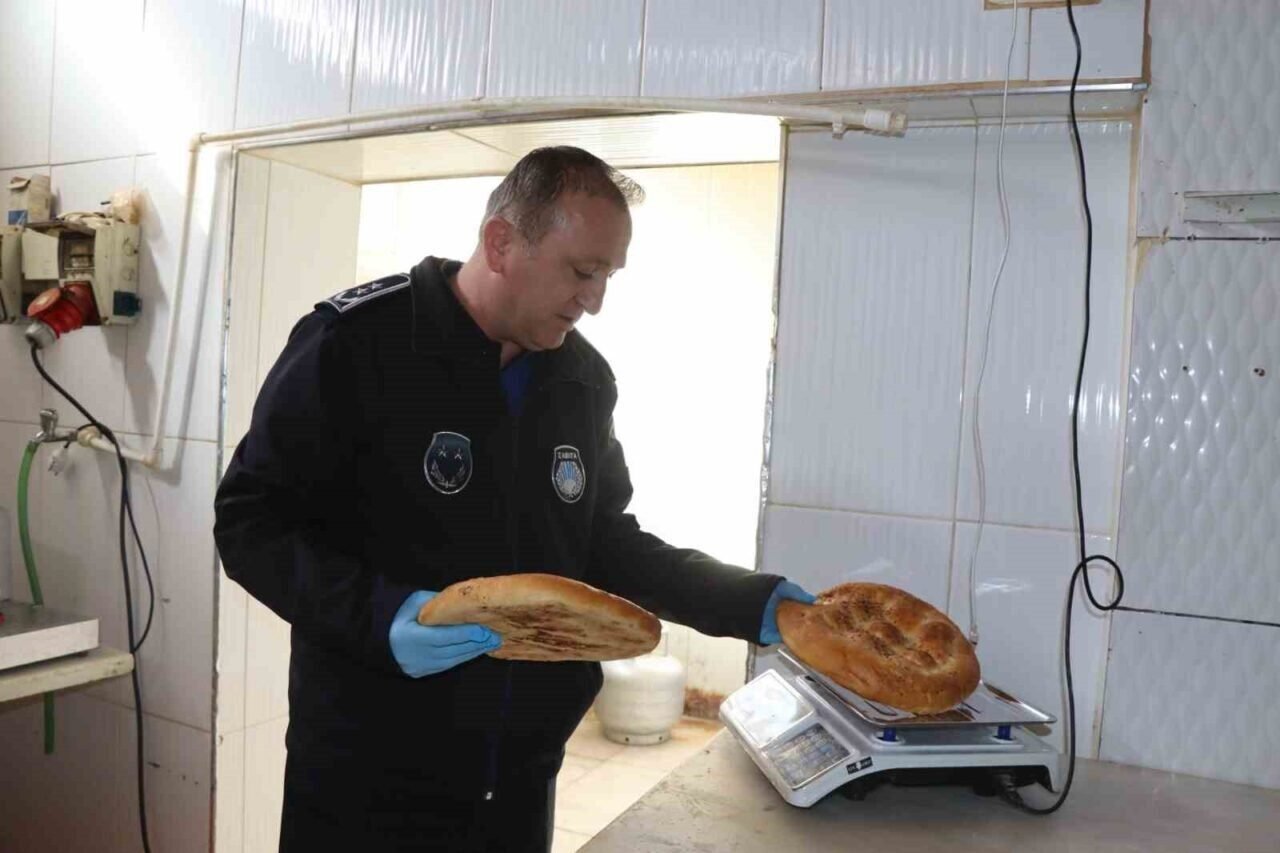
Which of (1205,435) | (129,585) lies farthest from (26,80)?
(1205,435)

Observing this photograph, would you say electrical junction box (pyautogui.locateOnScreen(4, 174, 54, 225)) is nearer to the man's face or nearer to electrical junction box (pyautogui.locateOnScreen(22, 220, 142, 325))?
electrical junction box (pyautogui.locateOnScreen(22, 220, 142, 325))

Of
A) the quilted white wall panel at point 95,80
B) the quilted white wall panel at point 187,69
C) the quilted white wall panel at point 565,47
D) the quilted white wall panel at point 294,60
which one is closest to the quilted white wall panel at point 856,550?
the quilted white wall panel at point 565,47

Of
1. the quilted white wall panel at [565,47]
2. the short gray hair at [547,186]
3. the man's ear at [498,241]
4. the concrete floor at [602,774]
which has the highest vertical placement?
the quilted white wall panel at [565,47]

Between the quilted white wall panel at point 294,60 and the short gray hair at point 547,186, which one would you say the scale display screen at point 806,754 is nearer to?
the short gray hair at point 547,186

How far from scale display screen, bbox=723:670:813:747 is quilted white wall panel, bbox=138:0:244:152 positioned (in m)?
1.57

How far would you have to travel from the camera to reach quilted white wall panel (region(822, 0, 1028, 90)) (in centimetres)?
142

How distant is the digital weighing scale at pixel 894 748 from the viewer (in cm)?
116

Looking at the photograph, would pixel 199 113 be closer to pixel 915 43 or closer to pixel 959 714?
pixel 915 43

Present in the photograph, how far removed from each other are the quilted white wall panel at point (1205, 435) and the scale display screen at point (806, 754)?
521 millimetres

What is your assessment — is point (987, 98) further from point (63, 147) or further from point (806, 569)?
point (63, 147)

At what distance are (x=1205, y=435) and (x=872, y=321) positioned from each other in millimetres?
493

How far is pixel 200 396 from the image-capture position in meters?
Answer: 2.09

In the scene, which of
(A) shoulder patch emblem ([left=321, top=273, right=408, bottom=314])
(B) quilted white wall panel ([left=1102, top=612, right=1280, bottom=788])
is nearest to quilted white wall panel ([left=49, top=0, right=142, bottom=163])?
(A) shoulder patch emblem ([left=321, top=273, right=408, bottom=314])

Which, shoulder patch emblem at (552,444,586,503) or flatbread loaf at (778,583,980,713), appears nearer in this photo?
flatbread loaf at (778,583,980,713)
